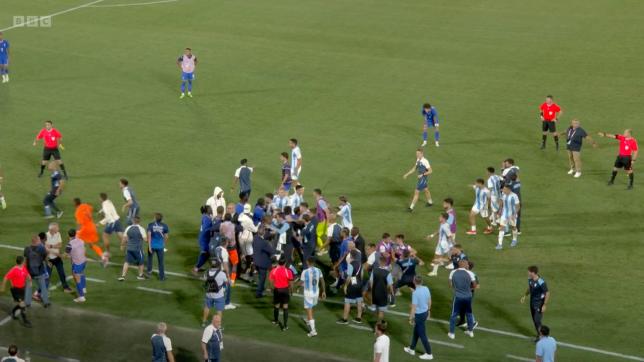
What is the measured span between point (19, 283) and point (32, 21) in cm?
3084

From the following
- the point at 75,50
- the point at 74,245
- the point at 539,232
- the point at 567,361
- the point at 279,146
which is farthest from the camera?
the point at 75,50

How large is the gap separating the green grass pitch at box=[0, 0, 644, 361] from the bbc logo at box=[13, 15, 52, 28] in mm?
457

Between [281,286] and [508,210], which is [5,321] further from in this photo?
[508,210]

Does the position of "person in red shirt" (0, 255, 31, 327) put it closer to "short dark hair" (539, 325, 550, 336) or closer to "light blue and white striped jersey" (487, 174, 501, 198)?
"short dark hair" (539, 325, 550, 336)

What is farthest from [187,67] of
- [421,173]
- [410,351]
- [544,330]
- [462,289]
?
[544,330]

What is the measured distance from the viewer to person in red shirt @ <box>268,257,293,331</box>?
25.2m

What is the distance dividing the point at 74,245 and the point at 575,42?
32.3m

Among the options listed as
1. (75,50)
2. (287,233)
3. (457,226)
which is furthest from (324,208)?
(75,50)

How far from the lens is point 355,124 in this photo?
40531 mm

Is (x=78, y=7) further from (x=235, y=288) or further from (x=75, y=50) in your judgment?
(x=235, y=288)

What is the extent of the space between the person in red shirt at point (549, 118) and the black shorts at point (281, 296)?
1615 centimetres

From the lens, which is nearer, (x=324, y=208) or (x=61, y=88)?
(x=324, y=208)

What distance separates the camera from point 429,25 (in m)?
54.2

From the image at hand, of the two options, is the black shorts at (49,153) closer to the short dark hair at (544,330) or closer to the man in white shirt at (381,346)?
the man in white shirt at (381,346)
